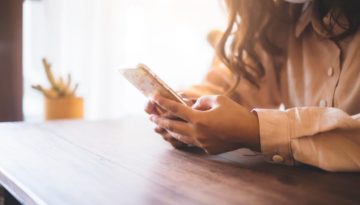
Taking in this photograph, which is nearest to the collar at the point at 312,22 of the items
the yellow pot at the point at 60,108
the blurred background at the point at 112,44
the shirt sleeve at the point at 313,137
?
the shirt sleeve at the point at 313,137

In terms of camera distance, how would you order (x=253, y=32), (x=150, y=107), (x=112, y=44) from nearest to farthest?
1. (x=150, y=107)
2. (x=253, y=32)
3. (x=112, y=44)

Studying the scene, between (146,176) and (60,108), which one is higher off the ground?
(146,176)

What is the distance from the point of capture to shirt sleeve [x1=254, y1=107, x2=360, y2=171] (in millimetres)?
552

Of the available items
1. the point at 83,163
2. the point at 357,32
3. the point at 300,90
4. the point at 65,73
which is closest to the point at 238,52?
the point at 300,90

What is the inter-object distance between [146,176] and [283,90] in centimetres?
68

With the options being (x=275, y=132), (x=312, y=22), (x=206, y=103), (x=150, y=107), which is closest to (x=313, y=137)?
(x=275, y=132)

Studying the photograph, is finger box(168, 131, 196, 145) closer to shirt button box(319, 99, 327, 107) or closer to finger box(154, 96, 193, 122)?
finger box(154, 96, 193, 122)

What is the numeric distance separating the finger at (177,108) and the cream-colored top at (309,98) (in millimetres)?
104

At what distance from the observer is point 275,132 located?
573 mm

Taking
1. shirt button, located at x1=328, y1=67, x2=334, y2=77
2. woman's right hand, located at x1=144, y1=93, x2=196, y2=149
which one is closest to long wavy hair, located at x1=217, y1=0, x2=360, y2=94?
shirt button, located at x1=328, y1=67, x2=334, y2=77

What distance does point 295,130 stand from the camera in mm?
571

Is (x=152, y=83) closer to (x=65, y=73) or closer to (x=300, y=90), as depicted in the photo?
(x=300, y=90)

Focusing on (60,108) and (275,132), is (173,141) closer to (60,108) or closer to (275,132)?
(275,132)

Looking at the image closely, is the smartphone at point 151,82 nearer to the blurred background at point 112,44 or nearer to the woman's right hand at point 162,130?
the woman's right hand at point 162,130
